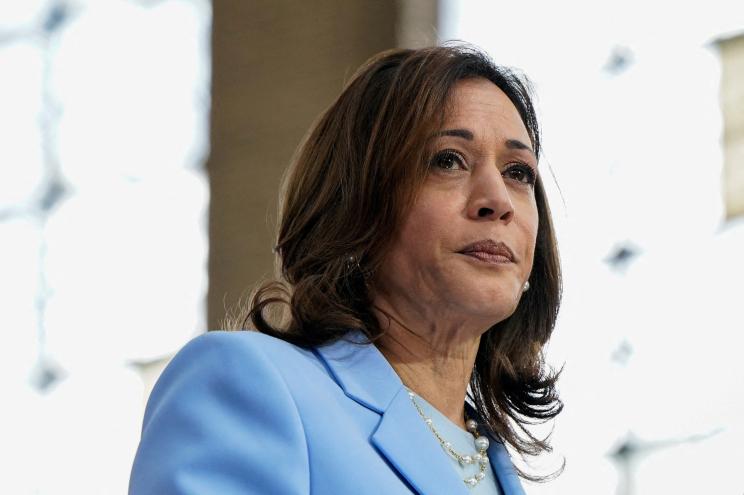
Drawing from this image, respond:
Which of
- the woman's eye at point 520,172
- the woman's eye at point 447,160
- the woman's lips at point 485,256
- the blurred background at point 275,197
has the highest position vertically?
the woman's eye at point 447,160

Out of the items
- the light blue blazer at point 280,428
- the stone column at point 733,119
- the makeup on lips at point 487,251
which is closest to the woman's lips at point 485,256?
the makeup on lips at point 487,251

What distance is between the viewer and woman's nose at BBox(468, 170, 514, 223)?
3.03 metres

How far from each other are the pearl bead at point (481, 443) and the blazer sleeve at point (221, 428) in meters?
0.62

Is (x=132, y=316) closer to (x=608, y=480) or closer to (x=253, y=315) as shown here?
(x=608, y=480)

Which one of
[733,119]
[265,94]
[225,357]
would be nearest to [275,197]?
[265,94]

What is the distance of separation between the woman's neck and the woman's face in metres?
0.03

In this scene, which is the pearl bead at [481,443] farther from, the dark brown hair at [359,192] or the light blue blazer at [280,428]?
the light blue blazer at [280,428]

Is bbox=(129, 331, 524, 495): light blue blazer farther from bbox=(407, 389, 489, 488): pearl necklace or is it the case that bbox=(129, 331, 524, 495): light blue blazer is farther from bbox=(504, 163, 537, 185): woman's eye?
bbox=(504, 163, 537, 185): woman's eye

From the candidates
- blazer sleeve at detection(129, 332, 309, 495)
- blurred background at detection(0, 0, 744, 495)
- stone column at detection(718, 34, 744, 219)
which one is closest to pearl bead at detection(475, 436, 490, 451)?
blazer sleeve at detection(129, 332, 309, 495)

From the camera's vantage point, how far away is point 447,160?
122 inches

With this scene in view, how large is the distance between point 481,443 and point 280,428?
A: 672 mm

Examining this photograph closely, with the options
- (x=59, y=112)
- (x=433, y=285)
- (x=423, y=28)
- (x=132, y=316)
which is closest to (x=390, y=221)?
(x=433, y=285)

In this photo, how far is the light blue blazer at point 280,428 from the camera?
2.53 m

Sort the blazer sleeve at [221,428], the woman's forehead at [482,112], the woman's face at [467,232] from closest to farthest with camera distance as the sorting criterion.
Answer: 1. the blazer sleeve at [221,428]
2. the woman's face at [467,232]
3. the woman's forehead at [482,112]
